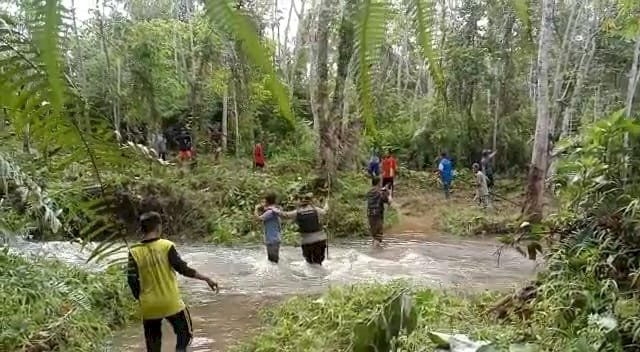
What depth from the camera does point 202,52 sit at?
1355 centimetres

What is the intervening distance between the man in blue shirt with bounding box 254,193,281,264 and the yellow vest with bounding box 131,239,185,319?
12.3ft

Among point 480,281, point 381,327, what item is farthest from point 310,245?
point 381,327

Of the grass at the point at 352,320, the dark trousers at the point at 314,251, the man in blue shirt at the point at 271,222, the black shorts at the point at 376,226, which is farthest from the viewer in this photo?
the black shorts at the point at 376,226

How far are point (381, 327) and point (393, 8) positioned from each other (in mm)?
1618

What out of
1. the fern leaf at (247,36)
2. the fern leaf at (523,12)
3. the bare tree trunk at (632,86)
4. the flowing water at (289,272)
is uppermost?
the bare tree trunk at (632,86)

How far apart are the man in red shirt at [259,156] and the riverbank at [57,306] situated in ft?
20.5

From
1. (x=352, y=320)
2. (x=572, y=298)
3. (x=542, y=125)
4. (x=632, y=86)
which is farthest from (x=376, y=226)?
(x=572, y=298)

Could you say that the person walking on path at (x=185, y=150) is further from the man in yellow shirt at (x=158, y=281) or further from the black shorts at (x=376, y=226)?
the man in yellow shirt at (x=158, y=281)

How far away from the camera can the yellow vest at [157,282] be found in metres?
3.55

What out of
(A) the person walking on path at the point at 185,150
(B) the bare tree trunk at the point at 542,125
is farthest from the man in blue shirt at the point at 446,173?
(A) the person walking on path at the point at 185,150

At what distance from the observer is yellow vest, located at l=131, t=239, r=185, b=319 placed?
11.7 feet

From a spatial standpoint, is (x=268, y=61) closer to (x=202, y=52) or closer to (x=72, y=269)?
(x=72, y=269)

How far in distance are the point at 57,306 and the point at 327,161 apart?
187 inches

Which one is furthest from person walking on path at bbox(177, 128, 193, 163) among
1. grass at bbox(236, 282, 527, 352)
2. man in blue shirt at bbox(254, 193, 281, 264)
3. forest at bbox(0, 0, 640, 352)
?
grass at bbox(236, 282, 527, 352)
